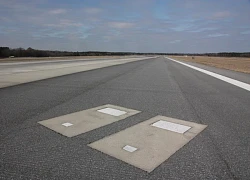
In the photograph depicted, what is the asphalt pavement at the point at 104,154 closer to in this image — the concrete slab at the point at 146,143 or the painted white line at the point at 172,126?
the concrete slab at the point at 146,143

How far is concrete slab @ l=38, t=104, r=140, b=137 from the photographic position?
4.43 metres

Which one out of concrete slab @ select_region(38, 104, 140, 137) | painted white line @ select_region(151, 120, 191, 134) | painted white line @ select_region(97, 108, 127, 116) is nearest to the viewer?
concrete slab @ select_region(38, 104, 140, 137)

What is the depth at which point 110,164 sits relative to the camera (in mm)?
3104

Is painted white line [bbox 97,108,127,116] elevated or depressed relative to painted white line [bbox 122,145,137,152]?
elevated

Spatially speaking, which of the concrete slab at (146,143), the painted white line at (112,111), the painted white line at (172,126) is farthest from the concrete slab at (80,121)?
the painted white line at (172,126)

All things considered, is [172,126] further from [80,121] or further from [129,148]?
[80,121]

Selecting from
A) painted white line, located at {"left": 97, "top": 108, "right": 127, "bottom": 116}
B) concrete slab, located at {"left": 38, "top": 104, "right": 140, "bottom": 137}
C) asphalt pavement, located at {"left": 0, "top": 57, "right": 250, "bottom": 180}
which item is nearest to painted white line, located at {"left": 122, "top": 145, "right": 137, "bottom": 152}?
asphalt pavement, located at {"left": 0, "top": 57, "right": 250, "bottom": 180}

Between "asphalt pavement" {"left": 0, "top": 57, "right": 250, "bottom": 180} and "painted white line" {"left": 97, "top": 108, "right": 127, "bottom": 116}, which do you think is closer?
"asphalt pavement" {"left": 0, "top": 57, "right": 250, "bottom": 180}

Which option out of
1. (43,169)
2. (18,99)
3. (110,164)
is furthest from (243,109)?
(18,99)

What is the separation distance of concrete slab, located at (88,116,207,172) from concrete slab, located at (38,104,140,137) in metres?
0.66

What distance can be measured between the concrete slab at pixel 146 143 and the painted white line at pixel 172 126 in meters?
0.09

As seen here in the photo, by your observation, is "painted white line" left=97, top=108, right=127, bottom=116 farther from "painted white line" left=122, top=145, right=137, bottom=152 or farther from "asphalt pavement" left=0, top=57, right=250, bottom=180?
"painted white line" left=122, top=145, right=137, bottom=152

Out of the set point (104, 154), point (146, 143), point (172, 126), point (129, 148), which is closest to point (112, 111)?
point (172, 126)

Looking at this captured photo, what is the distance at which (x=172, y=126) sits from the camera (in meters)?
4.79
